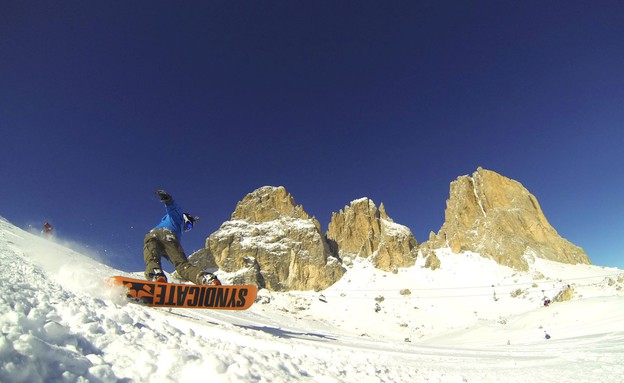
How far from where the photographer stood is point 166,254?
31.1ft

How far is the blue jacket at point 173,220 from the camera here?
9.65m

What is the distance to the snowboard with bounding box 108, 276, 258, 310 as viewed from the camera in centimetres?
702

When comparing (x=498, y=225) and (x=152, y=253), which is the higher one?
(x=498, y=225)

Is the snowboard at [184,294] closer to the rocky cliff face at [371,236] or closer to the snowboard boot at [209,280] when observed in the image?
the snowboard boot at [209,280]

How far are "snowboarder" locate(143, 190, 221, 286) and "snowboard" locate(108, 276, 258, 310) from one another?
34 centimetres

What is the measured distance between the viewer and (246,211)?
100 meters

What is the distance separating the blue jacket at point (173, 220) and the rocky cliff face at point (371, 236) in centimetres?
8395

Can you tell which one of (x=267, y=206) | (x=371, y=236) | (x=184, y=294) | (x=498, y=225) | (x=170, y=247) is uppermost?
(x=267, y=206)

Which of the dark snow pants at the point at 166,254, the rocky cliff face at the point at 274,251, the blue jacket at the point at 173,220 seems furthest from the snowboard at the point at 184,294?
the rocky cliff face at the point at 274,251

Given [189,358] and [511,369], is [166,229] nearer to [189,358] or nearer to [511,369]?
[189,358]

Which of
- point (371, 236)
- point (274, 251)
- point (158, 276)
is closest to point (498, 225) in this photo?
point (371, 236)

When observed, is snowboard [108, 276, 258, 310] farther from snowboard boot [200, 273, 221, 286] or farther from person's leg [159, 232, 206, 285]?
person's leg [159, 232, 206, 285]

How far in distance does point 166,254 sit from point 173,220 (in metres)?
1.02

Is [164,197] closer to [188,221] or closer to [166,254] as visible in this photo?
[188,221]
